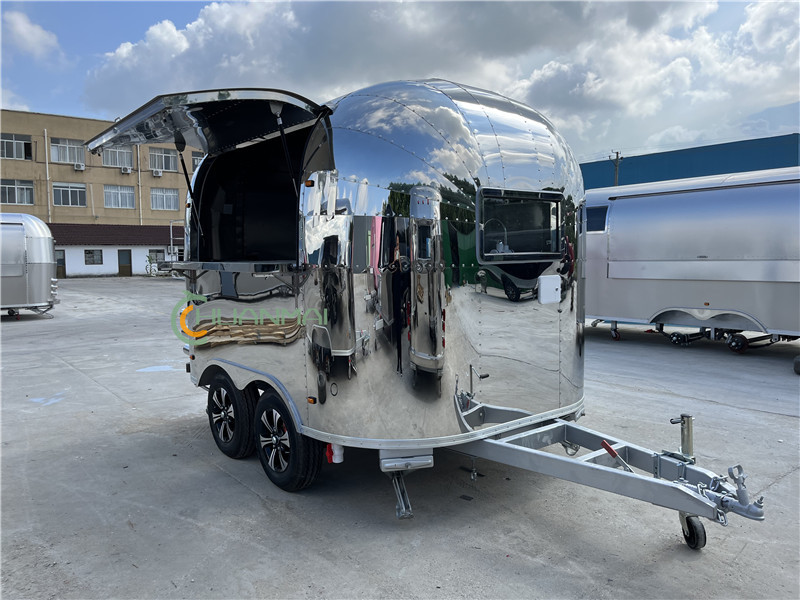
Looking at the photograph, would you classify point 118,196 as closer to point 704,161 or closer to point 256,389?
point 704,161

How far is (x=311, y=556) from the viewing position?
3783 mm

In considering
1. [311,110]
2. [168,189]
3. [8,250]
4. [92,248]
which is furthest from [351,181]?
[168,189]

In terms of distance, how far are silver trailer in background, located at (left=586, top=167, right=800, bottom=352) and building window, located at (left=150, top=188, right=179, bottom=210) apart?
41247mm

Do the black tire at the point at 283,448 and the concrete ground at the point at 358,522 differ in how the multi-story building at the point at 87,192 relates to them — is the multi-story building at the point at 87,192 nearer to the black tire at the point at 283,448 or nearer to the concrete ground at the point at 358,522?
the concrete ground at the point at 358,522

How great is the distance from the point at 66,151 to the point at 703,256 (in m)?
45.2

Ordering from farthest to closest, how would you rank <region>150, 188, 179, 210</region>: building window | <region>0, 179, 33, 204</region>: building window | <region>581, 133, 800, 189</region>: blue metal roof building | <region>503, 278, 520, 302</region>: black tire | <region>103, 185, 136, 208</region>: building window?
<region>150, 188, 179, 210</region>: building window → <region>103, 185, 136, 208</region>: building window → <region>0, 179, 33, 204</region>: building window → <region>581, 133, 800, 189</region>: blue metal roof building → <region>503, 278, 520, 302</region>: black tire

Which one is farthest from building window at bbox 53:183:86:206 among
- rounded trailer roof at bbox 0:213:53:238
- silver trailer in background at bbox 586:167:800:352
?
silver trailer in background at bbox 586:167:800:352

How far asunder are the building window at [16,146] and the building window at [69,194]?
267 centimetres

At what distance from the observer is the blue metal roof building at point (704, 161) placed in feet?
112

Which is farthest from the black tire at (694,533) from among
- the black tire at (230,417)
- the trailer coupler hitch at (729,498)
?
the black tire at (230,417)

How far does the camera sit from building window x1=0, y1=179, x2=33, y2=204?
1617 inches

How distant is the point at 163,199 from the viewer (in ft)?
153

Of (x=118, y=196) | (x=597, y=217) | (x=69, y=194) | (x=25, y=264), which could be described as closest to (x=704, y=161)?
(x=597, y=217)

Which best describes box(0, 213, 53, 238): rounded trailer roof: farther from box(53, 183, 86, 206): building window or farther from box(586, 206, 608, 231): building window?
box(53, 183, 86, 206): building window
